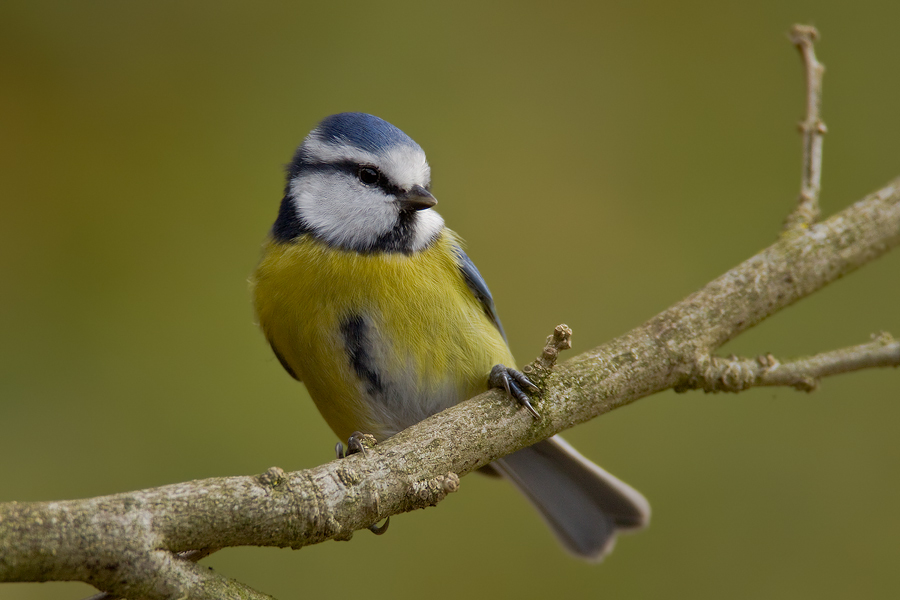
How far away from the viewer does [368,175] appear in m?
1.58

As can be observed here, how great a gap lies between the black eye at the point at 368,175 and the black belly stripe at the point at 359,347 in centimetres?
30

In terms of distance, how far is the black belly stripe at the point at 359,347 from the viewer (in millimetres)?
1491

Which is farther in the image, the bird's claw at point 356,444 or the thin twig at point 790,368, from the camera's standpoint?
the thin twig at point 790,368

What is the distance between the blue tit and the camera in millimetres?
1501

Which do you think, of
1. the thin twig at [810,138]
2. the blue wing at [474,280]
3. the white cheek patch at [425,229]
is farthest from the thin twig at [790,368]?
the white cheek patch at [425,229]

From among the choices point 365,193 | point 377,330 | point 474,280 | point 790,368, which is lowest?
point 790,368

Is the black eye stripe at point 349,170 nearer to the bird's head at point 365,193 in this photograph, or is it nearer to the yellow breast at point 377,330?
the bird's head at point 365,193

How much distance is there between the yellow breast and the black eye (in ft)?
0.55

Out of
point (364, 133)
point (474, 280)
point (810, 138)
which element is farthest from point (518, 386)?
point (810, 138)

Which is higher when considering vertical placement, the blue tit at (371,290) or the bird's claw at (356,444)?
the blue tit at (371,290)

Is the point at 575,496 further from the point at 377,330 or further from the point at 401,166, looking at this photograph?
the point at 401,166

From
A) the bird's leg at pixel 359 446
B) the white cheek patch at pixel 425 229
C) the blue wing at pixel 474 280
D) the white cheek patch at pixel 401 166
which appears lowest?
the bird's leg at pixel 359 446

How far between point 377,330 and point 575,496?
2.23ft

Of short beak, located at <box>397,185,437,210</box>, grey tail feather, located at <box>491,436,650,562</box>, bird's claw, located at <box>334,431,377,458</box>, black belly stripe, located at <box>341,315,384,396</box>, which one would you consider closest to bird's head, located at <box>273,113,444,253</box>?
short beak, located at <box>397,185,437,210</box>
